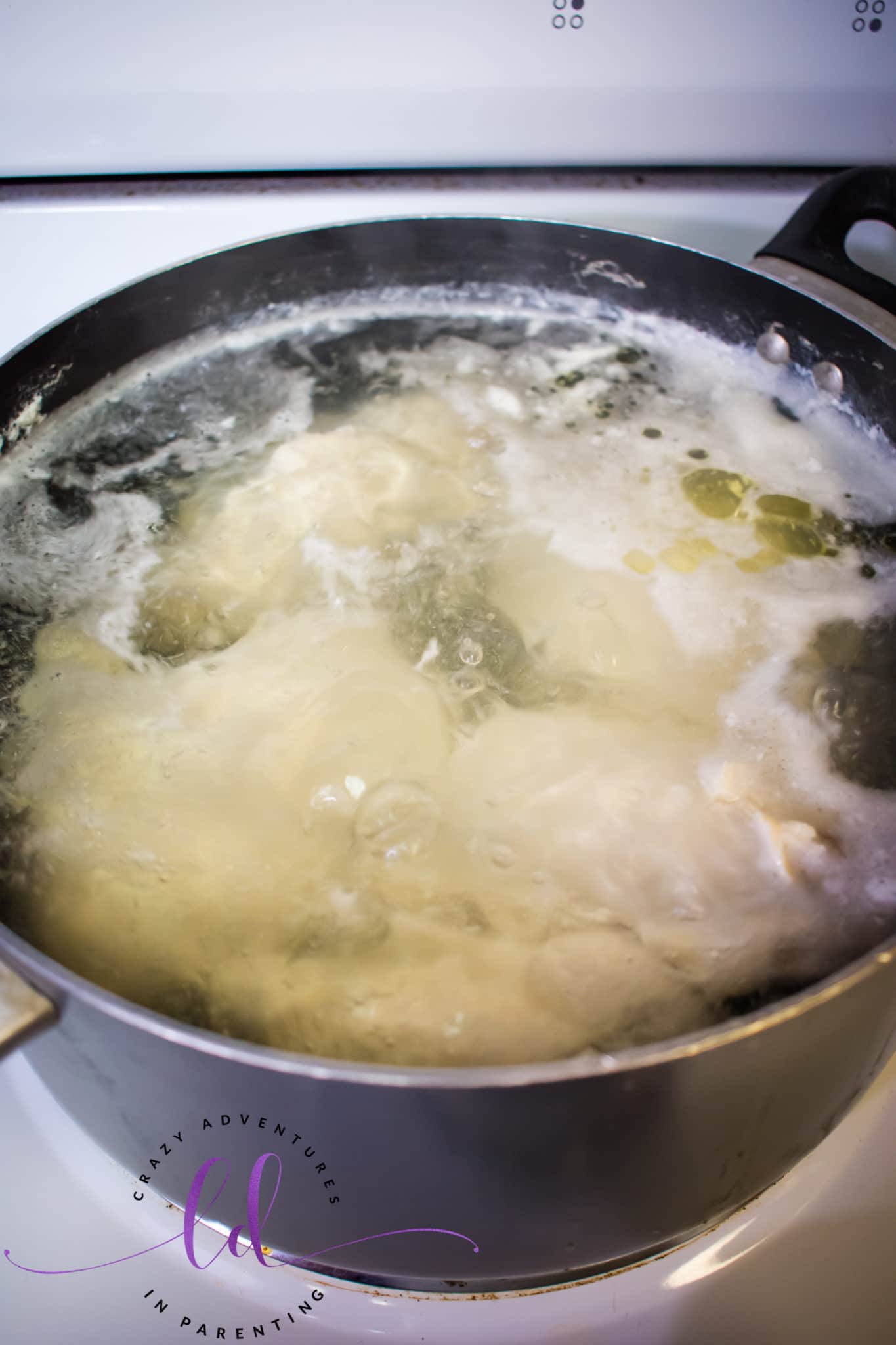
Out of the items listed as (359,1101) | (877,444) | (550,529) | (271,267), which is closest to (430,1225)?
(359,1101)

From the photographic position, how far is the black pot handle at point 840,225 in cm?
86

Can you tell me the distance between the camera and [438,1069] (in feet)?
1.30

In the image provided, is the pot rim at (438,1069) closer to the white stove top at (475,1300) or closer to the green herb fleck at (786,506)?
the white stove top at (475,1300)

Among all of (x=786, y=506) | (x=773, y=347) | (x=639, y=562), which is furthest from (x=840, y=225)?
(x=639, y=562)

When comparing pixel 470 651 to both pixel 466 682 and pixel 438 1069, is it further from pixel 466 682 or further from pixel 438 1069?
pixel 438 1069

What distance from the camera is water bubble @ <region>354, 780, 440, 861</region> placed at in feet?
2.04

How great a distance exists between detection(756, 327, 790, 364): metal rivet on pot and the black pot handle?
0.21 ft

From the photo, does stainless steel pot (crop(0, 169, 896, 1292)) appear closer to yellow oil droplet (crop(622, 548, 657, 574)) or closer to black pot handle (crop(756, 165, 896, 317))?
yellow oil droplet (crop(622, 548, 657, 574))

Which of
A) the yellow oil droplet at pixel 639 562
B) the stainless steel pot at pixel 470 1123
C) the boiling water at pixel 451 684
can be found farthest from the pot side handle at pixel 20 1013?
the yellow oil droplet at pixel 639 562

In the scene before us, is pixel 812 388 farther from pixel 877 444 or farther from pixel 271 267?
pixel 271 267

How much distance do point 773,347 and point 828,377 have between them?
64 mm

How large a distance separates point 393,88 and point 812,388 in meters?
0.48

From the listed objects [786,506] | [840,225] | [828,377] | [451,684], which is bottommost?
[451,684]

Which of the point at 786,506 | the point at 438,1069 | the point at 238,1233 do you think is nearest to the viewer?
the point at 438,1069
